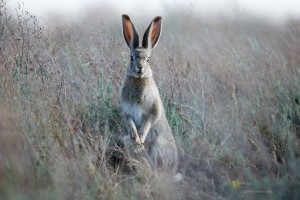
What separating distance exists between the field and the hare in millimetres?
199

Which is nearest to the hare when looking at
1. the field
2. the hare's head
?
the hare's head

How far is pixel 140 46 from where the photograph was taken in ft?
18.7

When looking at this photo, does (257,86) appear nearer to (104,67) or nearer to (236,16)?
(104,67)

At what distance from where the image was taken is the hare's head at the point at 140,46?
5.54 m

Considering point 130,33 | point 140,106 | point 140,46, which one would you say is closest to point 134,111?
point 140,106

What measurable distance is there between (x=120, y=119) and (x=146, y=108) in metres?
0.53

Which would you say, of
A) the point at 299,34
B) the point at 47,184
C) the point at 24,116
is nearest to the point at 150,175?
the point at 47,184

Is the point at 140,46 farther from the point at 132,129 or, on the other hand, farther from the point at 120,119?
the point at 120,119

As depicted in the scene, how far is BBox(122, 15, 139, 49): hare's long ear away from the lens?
5660 millimetres

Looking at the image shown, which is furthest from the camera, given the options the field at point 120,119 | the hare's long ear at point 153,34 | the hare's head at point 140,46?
the hare's long ear at point 153,34

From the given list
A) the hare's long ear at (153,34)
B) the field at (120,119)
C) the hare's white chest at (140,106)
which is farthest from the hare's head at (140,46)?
the field at (120,119)

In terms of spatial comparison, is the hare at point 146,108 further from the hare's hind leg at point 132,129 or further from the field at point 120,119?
the field at point 120,119

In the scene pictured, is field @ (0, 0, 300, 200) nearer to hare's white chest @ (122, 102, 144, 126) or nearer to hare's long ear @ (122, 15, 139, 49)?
hare's white chest @ (122, 102, 144, 126)

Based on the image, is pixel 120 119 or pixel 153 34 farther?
pixel 120 119
